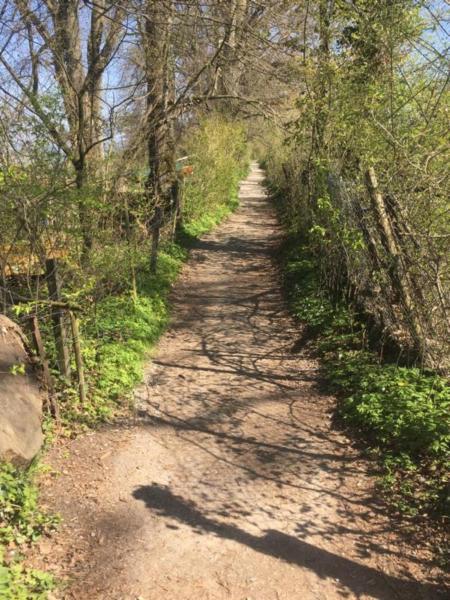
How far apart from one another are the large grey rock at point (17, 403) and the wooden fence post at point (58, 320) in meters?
0.49

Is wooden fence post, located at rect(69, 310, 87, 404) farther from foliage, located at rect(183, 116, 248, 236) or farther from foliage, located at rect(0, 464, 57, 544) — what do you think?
foliage, located at rect(183, 116, 248, 236)

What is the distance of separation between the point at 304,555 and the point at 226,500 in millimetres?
810

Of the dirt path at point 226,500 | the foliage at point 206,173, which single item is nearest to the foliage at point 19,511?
the dirt path at point 226,500

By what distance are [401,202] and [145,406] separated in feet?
11.7

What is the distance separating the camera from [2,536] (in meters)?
3.42

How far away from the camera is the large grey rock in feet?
12.9

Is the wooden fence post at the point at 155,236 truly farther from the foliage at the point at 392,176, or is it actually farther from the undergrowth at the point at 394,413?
the undergrowth at the point at 394,413

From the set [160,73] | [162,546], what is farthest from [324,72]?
[162,546]

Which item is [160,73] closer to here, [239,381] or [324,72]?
[324,72]

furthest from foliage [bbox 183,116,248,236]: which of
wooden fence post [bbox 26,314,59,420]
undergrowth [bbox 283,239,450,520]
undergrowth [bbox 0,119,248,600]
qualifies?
wooden fence post [bbox 26,314,59,420]

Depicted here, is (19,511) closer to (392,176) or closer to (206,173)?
(392,176)

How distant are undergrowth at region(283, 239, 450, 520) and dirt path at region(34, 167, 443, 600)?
243 mm

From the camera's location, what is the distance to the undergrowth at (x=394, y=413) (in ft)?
13.6

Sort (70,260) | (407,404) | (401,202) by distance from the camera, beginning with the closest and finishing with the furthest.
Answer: (407,404) < (401,202) < (70,260)
